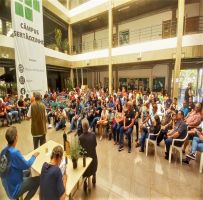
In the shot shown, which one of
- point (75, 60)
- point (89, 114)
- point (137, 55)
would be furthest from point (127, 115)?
point (75, 60)

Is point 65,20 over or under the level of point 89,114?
over

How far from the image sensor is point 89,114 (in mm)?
5746

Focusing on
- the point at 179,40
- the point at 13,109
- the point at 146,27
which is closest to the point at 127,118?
the point at 13,109

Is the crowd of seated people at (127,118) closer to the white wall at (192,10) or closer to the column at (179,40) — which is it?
the column at (179,40)

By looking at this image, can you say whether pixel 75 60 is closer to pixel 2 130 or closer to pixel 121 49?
pixel 121 49

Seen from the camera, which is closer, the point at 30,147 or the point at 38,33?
the point at 30,147

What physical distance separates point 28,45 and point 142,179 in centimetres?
797

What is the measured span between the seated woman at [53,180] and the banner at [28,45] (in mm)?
6987

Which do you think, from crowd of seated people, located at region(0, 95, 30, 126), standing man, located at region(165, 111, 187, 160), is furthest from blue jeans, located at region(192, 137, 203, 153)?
crowd of seated people, located at region(0, 95, 30, 126)

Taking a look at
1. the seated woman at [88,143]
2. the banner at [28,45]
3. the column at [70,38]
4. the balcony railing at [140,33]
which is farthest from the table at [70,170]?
the column at [70,38]

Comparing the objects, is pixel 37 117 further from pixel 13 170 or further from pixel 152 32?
pixel 152 32

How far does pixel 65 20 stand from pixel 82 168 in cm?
1278

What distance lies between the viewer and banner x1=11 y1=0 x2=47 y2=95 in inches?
295

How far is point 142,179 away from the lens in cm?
312
